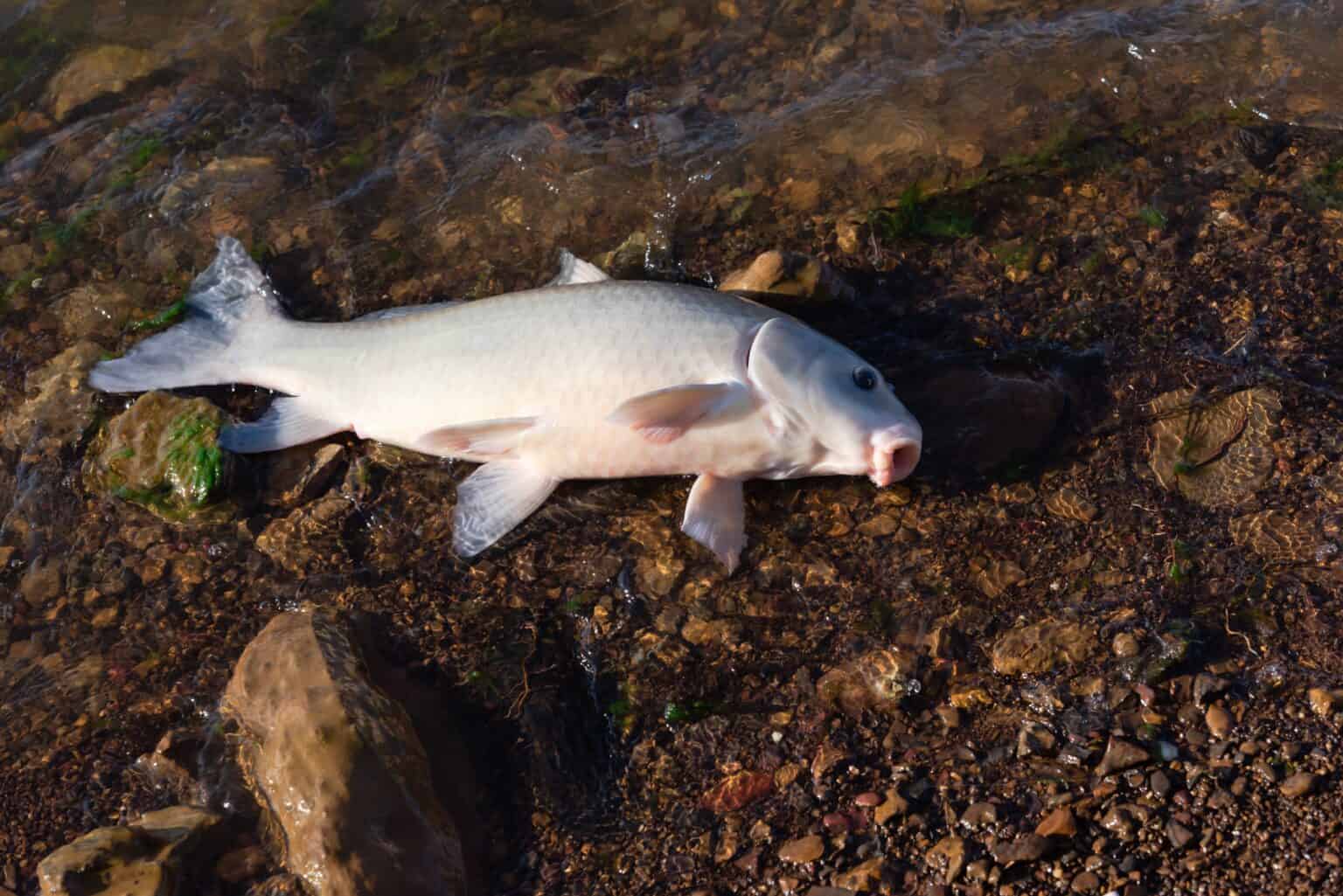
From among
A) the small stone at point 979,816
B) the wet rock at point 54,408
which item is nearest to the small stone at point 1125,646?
the small stone at point 979,816

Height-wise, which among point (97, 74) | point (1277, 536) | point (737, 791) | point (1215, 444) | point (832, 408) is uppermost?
point (97, 74)

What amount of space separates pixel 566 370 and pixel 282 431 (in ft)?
5.53

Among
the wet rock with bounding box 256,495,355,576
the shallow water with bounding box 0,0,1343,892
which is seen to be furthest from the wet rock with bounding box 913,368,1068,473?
the wet rock with bounding box 256,495,355,576

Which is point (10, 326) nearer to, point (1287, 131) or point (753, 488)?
point (753, 488)

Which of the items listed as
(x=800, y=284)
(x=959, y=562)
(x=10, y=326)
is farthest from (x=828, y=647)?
(x=10, y=326)

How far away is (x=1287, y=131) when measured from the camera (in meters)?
6.01

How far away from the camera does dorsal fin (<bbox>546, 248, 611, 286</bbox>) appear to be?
215 inches

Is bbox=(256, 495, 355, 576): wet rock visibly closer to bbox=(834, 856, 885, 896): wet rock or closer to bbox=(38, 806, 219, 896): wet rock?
bbox=(38, 806, 219, 896): wet rock

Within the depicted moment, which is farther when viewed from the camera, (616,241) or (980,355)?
(616,241)

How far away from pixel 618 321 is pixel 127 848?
119 inches

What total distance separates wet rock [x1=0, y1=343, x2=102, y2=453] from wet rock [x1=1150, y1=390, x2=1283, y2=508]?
5.73 metres

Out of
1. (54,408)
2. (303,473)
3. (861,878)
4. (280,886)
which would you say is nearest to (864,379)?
(861,878)

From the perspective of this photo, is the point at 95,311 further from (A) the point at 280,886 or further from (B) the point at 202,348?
(A) the point at 280,886

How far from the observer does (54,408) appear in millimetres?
5746
